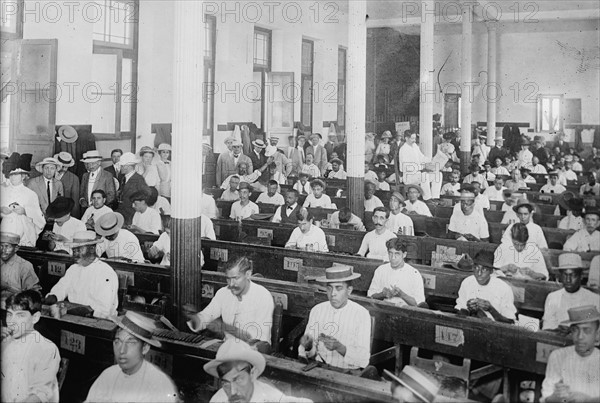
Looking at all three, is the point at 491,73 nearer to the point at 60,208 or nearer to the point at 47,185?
the point at 47,185

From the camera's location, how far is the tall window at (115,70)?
38.3 feet

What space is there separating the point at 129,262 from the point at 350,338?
2.66m

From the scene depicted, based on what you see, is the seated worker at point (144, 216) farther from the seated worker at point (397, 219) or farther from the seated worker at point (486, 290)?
the seated worker at point (486, 290)

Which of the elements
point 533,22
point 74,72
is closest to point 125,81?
point 74,72

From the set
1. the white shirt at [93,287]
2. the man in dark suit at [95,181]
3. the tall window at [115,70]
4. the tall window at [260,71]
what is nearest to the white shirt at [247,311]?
the white shirt at [93,287]

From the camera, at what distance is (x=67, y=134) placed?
10.6m

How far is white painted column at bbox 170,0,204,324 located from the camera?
547cm

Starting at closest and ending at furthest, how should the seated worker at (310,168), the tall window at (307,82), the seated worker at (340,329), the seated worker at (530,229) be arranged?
the seated worker at (340,329)
the seated worker at (530,229)
the seated worker at (310,168)
the tall window at (307,82)

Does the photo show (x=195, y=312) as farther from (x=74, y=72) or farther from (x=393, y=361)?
(x=74, y=72)

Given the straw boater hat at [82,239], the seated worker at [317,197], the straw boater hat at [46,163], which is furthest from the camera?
the seated worker at [317,197]

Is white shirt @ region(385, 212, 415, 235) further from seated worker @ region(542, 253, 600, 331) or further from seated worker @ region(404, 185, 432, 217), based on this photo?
seated worker @ region(542, 253, 600, 331)

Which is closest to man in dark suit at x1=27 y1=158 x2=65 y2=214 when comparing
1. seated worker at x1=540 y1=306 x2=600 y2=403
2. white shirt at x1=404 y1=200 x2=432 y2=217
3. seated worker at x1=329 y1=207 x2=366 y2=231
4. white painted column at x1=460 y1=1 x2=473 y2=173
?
seated worker at x1=329 y1=207 x2=366 y2=231

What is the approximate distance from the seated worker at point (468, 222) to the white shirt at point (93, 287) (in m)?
4.61

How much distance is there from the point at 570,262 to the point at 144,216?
219 inches
